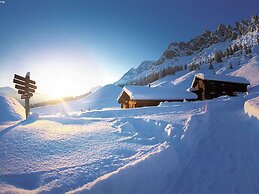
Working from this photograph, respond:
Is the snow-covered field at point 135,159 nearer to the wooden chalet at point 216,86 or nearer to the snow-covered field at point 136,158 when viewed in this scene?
the snow-covered field at point 136,158

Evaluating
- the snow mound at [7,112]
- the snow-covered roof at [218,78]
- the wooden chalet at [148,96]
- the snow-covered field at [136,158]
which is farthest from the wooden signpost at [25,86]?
the snow-covered roof at [218,78]

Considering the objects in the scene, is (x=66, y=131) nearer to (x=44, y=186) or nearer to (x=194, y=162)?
(x=44, y=186)

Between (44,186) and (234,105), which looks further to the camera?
(234,105)

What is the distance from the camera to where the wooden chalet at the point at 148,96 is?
30.4m

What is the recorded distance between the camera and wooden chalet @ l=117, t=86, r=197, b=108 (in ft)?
99.8

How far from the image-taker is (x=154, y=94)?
32.4 meters

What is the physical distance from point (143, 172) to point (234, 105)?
10649 mm

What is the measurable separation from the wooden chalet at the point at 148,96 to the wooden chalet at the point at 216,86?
6.56 feet

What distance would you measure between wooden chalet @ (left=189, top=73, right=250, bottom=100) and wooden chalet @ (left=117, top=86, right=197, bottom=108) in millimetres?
1999

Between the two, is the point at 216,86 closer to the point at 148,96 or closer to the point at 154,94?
the point at 154,94

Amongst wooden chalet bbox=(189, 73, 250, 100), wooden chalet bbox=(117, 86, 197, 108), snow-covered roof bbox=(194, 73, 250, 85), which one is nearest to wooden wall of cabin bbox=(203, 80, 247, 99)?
wooden chalet bbox=(189, 73, 250, 100)

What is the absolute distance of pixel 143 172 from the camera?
584 cm

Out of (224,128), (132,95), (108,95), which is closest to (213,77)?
(132,95)

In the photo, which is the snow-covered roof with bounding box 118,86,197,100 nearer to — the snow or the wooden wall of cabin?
the wooden wall of cabin
